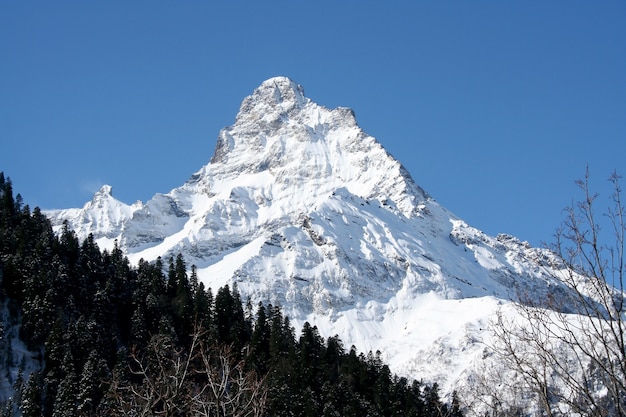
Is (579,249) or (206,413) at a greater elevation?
(579,249)

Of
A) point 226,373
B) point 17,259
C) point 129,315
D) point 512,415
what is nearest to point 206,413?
point 226,373

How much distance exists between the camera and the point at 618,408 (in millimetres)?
11164

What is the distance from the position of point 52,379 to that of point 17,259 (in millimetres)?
17643

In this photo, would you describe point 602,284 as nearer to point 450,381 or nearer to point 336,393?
point 336,393

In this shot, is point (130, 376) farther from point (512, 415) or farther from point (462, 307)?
point (462, 307)

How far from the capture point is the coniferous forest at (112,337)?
215ft

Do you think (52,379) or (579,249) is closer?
(579,249)

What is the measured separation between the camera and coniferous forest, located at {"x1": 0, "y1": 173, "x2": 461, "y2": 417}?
65.4m

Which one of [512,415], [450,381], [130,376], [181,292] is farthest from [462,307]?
[512,415]

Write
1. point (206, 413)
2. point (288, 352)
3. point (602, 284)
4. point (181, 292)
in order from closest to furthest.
Answer: point (602, 284) < point (206, 413) < point (288, 352) < point (181, 292)

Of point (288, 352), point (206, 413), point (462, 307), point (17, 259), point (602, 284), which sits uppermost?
point (462, 307)

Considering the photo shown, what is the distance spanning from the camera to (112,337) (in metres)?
77.9

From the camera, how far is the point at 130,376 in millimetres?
72938

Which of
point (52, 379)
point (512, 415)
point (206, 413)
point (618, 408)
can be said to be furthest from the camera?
point (52, 379)
